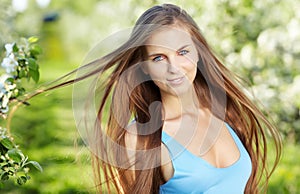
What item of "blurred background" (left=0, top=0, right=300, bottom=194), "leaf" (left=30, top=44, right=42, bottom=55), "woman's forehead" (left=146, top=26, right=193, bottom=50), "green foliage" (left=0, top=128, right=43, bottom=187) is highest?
"blurred background" (left=0, top=0, right=300, bottom=194)

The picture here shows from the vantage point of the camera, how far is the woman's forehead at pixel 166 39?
2416mm

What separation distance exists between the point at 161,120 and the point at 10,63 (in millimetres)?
623

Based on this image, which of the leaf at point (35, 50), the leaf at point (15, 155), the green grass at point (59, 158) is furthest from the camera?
the green grass at point (59, 158)

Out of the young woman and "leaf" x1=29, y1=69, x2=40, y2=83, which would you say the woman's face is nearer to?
the young woman

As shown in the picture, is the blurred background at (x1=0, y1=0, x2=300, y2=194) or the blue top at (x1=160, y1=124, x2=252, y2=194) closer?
the blue top at (x1=160, y1=124, x2=252, y2=194)

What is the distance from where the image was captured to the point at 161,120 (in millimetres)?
2596

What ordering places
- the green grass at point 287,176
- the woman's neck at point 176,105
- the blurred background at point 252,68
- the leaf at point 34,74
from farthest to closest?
the blurred background at point 252,68
the green grass at point 287,176
the leaf at point 34,74
the woman's neck at point 176,105

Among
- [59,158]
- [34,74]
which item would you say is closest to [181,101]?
[34,74]

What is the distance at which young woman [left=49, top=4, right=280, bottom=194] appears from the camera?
2459mm

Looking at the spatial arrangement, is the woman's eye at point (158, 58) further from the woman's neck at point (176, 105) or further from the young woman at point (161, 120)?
the woman's neck at point (176, 105)

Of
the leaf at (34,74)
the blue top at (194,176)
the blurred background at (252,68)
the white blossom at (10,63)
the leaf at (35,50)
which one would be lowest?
the blue top at (194,176)

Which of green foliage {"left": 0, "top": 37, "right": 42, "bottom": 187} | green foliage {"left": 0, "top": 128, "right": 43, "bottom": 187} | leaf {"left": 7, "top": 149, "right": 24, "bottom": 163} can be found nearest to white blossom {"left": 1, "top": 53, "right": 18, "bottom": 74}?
green foliage {"left": 0, "top": 37, "right": 42, "bottom": 187}

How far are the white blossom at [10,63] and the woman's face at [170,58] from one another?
543 millimetres

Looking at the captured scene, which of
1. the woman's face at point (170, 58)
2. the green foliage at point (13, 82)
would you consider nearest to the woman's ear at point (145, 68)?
the woman's face at point (170, 58)
